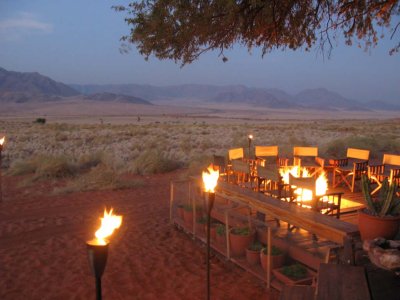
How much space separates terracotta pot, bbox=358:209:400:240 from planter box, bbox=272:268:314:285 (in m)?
0.80

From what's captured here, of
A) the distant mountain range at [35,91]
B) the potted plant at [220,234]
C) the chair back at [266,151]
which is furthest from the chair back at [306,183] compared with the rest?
the distant mountain range at [35,91]

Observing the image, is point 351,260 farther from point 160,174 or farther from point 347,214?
point 160,174

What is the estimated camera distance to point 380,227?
3654 mm

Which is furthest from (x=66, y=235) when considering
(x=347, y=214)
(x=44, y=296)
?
(x=347, y=214)

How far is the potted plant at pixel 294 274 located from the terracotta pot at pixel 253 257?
15.0 inches

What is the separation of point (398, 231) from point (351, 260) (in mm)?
709

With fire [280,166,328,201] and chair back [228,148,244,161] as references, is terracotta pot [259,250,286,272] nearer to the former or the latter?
fire [280,166,328,201]

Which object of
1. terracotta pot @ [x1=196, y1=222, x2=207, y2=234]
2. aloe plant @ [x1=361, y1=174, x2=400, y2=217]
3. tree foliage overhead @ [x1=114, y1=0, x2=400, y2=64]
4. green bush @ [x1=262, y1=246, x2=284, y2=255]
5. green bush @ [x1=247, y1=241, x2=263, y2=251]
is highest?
tree foliage overhead @ [x1=114, y1=0, x2=400, y2=64]

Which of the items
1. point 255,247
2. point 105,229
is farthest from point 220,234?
point 105,229

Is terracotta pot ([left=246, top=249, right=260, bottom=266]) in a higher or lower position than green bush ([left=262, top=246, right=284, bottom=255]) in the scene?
lower

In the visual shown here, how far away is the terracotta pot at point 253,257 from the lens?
4703mm

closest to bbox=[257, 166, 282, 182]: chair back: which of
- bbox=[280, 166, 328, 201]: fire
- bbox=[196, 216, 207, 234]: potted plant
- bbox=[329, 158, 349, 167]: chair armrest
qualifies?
Result: bbox=[280, 166, 328, 201]: fire

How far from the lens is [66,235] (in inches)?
257

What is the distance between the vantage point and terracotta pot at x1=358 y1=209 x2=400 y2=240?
3646 mm
